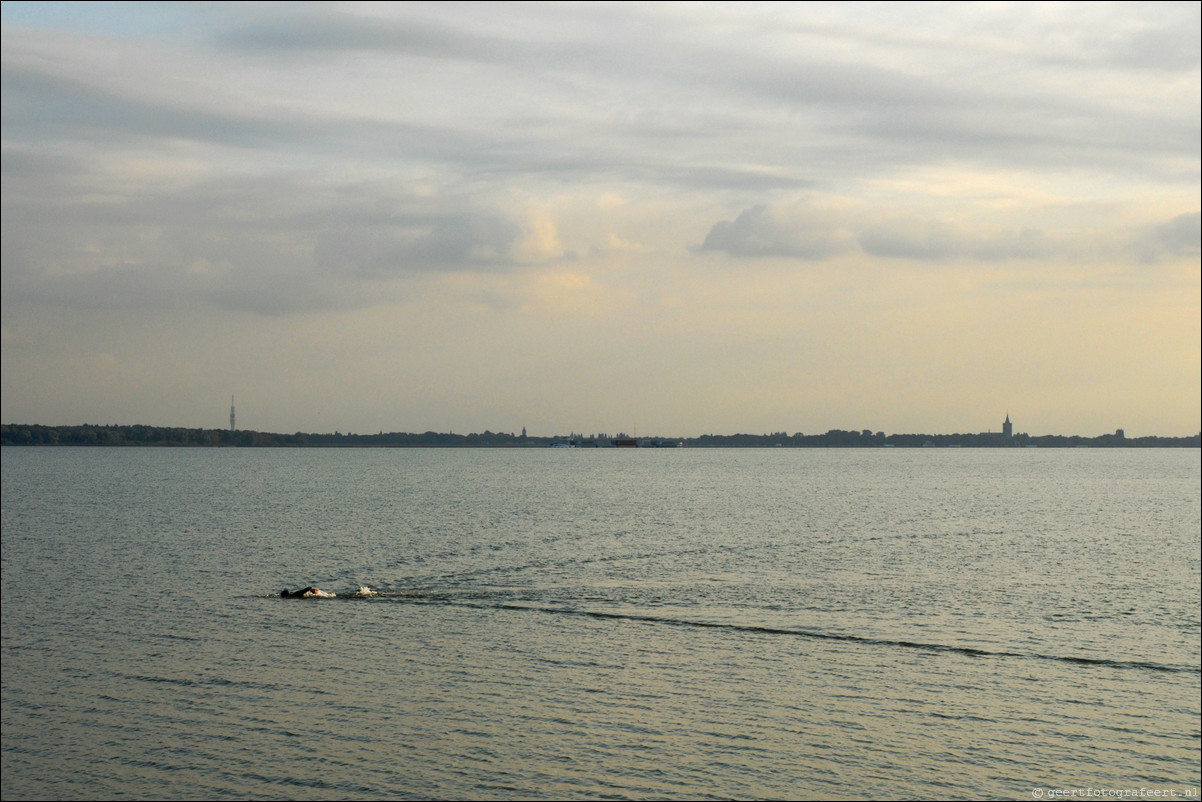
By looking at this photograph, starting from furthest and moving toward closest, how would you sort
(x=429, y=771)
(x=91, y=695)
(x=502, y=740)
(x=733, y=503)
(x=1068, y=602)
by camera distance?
(x=733, y=503) < (x=1068, y=602) < (x=91, y=695) < (x=502, y=740) < (x=429, y=771)

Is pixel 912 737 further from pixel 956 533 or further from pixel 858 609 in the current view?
pixel 956 533

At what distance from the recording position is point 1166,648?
48188 mm

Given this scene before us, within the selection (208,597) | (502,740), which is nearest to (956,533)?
(208,597)

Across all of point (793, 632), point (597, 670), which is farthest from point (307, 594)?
point (793, 632)

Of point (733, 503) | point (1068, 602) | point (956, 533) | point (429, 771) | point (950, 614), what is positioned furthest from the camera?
point (733, 503)

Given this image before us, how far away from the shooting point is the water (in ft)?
105

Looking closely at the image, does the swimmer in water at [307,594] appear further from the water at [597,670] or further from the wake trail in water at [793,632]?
the wake trail in water at [793,632]

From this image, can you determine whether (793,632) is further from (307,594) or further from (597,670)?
(307,594)

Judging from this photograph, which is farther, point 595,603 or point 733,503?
point 733,503

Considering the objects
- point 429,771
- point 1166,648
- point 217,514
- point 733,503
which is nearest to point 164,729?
point 429,771

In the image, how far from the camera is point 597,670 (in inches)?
1688

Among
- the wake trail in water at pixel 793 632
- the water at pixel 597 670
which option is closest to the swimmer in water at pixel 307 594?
the water at pixel 597 670

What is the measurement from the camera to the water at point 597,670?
1259 inches

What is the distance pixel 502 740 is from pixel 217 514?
333ft
